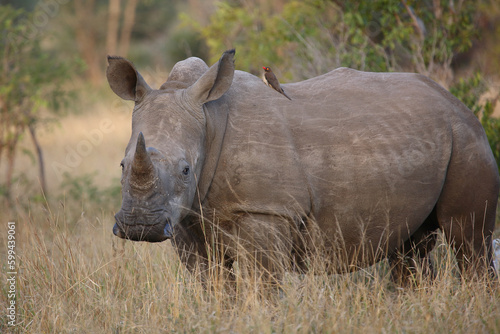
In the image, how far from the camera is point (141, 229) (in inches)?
139

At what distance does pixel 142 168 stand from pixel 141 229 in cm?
34

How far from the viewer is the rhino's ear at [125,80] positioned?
4021 millimetres

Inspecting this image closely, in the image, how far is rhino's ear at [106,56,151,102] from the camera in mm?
4021

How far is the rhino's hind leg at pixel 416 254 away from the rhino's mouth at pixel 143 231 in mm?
1890

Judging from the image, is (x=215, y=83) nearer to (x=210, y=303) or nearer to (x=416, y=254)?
(x=210, y=303)

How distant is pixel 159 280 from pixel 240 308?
3.28 ft

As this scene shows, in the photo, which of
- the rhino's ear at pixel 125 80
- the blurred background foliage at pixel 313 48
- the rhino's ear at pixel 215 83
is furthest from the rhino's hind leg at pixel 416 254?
the blurred background foliage at pixel 313 48

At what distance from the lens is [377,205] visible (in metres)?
4.18

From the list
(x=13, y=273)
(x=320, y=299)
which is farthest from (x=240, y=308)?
(x=13, y=273)

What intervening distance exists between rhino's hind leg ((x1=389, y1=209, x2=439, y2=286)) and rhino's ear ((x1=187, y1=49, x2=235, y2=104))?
1.80 metres

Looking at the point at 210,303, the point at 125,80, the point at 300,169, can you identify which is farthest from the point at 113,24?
the point at 210,303

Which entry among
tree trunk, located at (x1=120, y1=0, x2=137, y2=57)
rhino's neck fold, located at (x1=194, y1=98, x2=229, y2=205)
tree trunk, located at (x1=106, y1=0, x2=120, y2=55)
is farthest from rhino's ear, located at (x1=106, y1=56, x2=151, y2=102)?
tree trunk, located at (x1=120, y1=0, x2=137, y2=57)

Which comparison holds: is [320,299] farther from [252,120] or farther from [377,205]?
[252,120]

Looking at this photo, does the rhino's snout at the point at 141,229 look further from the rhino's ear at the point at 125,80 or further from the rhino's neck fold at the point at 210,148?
the rhino's ear at the point at 125,80
